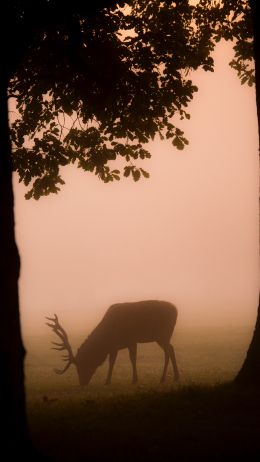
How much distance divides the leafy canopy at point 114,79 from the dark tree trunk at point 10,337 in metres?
6.87

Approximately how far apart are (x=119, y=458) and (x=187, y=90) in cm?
1109

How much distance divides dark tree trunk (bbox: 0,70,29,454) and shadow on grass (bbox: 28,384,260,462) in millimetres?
790

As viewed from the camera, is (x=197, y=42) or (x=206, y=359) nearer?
(x=197, y=42)

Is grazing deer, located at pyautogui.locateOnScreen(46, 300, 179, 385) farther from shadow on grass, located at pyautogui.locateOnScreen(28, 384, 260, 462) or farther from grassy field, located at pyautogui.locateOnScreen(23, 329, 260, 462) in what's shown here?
shadow on grass, located at pyautogui.locateOnScreen(28, 384, 260, 462)

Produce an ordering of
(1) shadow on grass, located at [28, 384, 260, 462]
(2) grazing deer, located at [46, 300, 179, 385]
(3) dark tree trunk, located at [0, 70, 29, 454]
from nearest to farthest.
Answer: (3) dark tree trunk, located at [0, 70, 29, 454], (1) shadow on grass, located at [28, 384, 260, 462], (2) grazing deer, located at [46, 300, 179, 385]

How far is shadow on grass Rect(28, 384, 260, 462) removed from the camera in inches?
304

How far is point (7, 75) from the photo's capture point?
8453 mm

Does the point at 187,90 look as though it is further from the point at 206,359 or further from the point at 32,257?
the point at 32,257

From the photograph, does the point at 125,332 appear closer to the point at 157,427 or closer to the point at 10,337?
the point at 157,427

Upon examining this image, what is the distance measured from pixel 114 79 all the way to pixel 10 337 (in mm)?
9810

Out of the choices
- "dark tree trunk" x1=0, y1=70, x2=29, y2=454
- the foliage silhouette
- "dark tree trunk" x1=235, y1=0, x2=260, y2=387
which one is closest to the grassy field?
"dark tree trunk" x1=235, y1=0, x2=260, y2=387

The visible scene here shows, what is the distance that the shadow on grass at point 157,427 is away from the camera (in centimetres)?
773

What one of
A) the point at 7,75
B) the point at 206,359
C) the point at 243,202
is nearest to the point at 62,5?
the point at 7,75

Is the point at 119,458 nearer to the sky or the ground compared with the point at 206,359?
nearer to the sky
